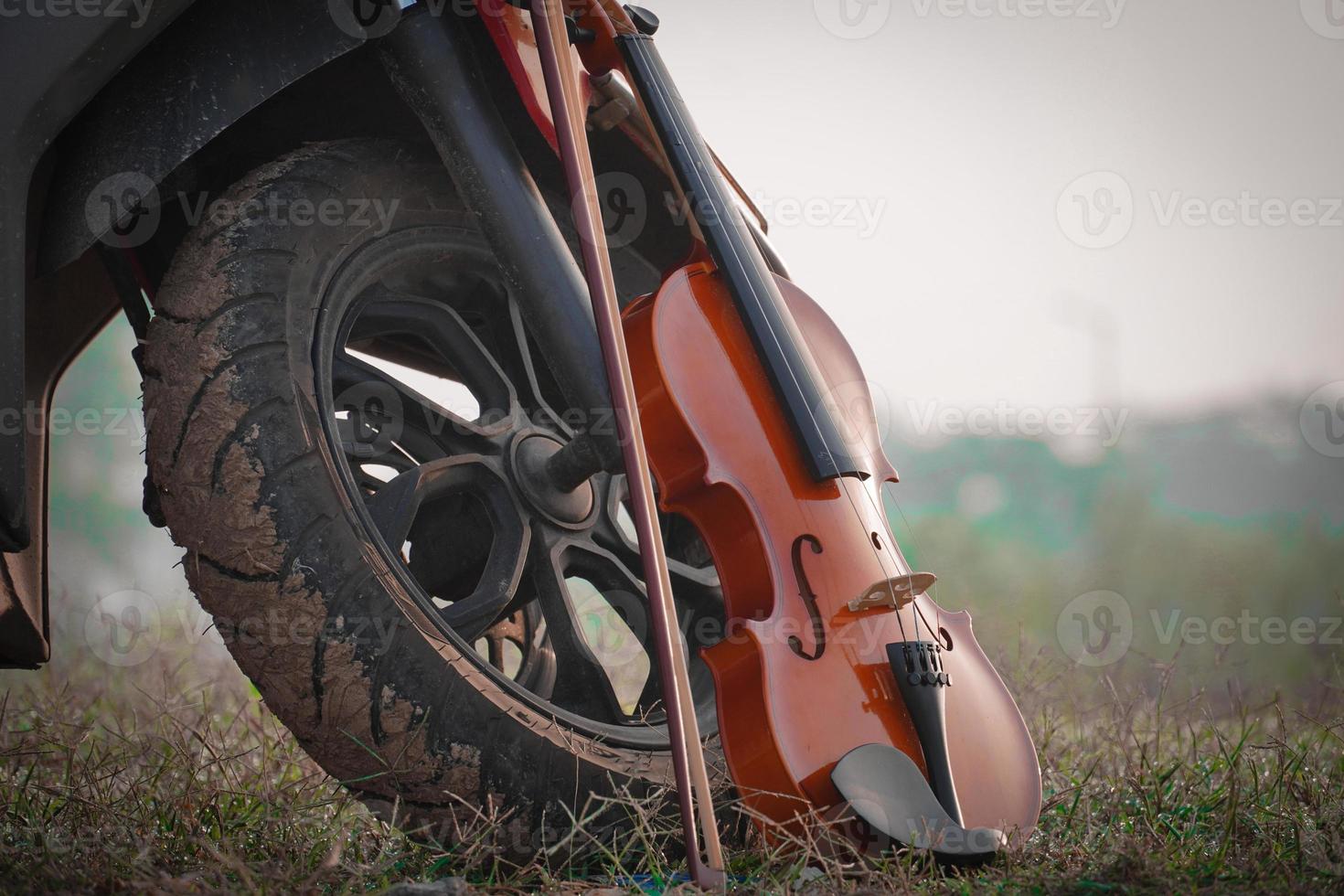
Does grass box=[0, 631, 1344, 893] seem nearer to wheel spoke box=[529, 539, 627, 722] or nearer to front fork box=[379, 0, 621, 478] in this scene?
wheel spoke box=[529, 539, 627, 722]

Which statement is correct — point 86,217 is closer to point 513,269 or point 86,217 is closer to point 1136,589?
point 513,269

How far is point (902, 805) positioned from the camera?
0.98 m

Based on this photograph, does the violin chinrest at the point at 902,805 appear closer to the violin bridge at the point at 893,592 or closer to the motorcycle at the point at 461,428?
the motorcycle at the point at 461,428

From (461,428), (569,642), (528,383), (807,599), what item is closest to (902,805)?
(807,599)

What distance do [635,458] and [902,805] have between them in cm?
45

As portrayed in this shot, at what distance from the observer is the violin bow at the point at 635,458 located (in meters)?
0.88

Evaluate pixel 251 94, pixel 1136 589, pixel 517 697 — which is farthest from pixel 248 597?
pixel 1136 589

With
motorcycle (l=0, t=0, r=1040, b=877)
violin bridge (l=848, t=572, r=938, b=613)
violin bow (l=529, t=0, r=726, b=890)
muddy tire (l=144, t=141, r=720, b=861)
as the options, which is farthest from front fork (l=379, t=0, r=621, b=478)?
violin bridge (l=848, t=572, r=938, b=613)

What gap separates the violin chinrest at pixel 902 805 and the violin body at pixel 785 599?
0.07 feet

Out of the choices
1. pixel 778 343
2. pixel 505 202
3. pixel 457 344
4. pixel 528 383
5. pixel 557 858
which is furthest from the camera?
pixel 528 383

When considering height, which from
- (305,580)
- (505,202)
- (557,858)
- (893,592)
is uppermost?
(505,202)

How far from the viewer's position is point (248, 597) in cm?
99

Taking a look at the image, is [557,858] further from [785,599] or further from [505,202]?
[505,202]

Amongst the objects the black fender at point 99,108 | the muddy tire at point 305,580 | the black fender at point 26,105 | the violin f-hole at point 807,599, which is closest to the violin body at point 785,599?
the violin f-hole at point 807,599
